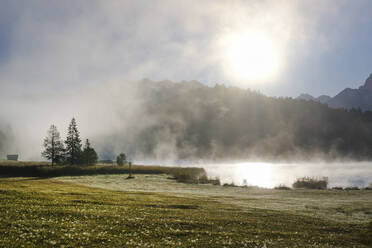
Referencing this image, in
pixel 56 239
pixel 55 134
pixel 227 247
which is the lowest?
pixel 227 247

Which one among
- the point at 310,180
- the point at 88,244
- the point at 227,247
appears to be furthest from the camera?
the point at 310,180

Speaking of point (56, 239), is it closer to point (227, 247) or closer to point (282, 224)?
point (227, 247)

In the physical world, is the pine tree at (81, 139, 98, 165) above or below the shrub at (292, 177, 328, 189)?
above

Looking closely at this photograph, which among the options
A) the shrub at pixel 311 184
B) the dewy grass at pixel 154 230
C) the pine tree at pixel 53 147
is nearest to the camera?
the dewy grass at pixel 154 230

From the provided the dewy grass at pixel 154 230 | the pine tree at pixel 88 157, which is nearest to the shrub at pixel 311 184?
the dewy grass at pixel 154 230

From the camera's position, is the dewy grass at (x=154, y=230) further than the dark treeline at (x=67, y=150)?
No

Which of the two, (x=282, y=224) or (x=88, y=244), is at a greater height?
(x=88, y=244)

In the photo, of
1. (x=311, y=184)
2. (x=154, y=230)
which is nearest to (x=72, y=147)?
(x=311, y=184)

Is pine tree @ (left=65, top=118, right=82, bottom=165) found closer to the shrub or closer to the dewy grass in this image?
the shrub

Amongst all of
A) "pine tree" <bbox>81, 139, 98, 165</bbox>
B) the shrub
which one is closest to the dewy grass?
the shrub

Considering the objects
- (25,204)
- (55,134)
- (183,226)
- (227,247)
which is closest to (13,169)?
(55,134)

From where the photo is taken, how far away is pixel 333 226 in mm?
28375

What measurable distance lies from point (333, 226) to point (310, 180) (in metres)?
63.1

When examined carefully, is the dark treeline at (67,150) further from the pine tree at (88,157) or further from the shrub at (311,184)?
the shrub at (311,184)
